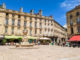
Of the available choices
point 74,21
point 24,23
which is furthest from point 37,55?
point 24,23

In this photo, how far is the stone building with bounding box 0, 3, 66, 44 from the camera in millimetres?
26906

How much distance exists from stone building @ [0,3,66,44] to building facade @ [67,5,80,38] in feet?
42.9

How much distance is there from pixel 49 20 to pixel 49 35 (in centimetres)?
612

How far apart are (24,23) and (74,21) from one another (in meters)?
16.5

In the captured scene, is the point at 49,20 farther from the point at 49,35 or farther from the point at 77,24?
the point at 77,24

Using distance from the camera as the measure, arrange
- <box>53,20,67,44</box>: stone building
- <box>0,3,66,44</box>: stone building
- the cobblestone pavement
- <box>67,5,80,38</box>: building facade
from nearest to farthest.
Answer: the cobblestone pavement → <box>67,5,80,38</box>: building facade → <box>0,3,66,44</box>: stone building → <box>53,20,67,44</box>: stone building

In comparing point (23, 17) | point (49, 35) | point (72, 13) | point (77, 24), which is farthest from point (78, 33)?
point (23, 17)

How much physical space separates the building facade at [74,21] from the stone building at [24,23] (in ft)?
42.9

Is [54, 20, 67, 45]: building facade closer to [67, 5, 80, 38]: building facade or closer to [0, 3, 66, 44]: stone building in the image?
[0, 3, 66, 44]: stone building

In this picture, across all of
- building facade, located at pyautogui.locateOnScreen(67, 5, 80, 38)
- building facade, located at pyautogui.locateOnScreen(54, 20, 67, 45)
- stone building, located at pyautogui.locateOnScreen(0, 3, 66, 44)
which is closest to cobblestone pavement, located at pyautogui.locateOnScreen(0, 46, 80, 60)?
building facade, located at pyautogui.locateOnScreen(67, 5, 80, 38)

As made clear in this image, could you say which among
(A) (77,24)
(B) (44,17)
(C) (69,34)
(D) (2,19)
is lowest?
(C) (69,34)

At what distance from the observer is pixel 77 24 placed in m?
20.0

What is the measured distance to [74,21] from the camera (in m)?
20.8

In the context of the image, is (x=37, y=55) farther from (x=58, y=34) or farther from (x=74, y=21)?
(x=58, y=34)
